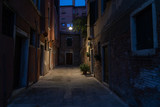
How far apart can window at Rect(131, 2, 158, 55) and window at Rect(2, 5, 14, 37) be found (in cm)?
419

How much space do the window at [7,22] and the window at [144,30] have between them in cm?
419

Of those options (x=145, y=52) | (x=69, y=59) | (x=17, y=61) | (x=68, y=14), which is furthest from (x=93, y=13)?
(x=68, y=14)

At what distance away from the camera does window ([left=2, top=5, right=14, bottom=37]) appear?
11.9 ft

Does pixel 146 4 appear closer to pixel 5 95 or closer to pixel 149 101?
pixel 149 101

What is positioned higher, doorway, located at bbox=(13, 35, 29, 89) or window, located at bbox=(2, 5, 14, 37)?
window, located at bbox=(2, 5, 14, 37)

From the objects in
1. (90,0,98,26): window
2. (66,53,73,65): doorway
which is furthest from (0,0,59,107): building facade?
(66,53,73,65): doorway

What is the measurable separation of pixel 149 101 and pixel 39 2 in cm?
827

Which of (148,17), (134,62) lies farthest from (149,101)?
(148,17)

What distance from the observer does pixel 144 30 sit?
10.4ft

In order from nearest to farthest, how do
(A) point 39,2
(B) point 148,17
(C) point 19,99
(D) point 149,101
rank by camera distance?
1. (D) point 149,101
2. (B) point 148,17
3. (C) point 19,99
4. (A) point 39,2

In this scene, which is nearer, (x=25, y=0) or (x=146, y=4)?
(x=146, y=4)

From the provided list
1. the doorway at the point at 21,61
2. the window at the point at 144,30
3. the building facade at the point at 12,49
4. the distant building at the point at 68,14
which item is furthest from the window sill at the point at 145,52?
the distant building at the point at 68,14

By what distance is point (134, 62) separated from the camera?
3.41m

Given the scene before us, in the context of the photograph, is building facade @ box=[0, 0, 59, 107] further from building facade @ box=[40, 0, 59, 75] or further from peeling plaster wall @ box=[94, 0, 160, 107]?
peeling plaster wall @ box=[94, 0, 160, 107]
